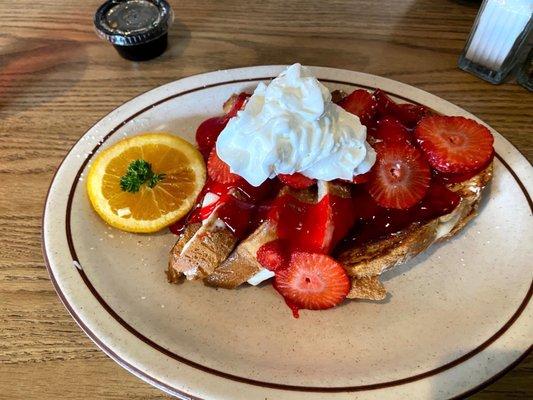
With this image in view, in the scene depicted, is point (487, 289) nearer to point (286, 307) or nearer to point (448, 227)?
point (448, 227)

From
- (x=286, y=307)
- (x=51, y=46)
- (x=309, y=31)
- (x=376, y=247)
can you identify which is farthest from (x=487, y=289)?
(x=51, y=46)

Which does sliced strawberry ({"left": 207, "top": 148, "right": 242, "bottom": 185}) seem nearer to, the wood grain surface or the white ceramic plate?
the white ceramic plate

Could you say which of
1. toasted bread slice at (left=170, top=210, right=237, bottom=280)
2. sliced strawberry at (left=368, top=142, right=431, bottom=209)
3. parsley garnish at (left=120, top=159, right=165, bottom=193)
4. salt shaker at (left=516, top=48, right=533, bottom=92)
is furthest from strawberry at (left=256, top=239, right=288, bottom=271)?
salt shaker at (left=516, top=48, right=533, bottom=92)

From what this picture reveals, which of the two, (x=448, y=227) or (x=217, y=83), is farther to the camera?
(x=217, y=83)

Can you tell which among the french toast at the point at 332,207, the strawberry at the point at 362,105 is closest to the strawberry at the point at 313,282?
the french toast at the point at 332,207

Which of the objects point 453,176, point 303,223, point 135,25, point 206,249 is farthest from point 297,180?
point 135,25

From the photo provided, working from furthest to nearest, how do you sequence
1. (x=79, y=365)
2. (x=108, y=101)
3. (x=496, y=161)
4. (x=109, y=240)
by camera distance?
(x=108, y=101) → (x=496, y=161) → (x=109, y=240) → (x=79, y=365)
